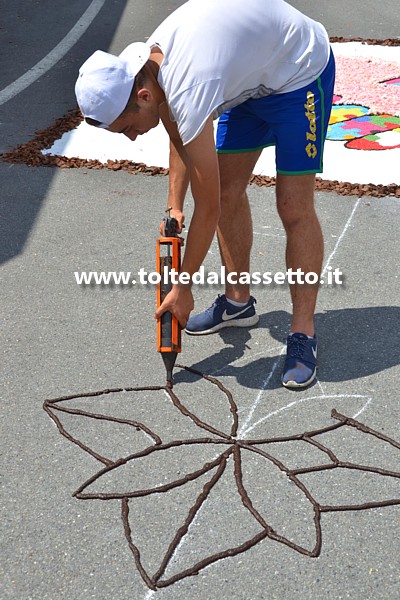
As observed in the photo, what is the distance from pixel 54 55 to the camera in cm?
954

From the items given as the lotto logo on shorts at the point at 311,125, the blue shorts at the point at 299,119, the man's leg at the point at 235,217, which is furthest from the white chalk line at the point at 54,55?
the lotto logo on shorts at the point at 311,125

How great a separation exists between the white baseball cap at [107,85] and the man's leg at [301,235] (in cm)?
88

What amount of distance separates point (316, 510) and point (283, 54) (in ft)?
5.79

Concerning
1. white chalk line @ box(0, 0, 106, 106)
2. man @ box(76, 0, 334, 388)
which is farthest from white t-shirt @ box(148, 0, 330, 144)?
white chalk line @ box(0, 0, 106, 106)

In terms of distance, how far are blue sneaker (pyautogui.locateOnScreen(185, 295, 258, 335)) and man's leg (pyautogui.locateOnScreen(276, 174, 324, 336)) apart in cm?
37

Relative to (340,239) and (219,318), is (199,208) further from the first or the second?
(340,239)

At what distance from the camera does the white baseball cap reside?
9.48ft

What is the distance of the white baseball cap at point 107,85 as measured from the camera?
9.48 feet

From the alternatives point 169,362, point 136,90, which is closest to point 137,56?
point 136,90

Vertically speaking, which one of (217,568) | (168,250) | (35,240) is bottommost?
(35,240)

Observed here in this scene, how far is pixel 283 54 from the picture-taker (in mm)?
3297

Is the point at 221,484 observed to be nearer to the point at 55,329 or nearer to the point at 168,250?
the point at 168,250

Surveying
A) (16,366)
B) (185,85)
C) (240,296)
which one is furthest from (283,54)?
(16,366)

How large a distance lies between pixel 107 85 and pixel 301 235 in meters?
1.17
